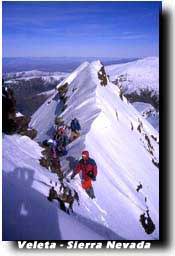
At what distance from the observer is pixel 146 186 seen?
304 cm

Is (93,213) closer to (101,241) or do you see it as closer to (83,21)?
(101,241)

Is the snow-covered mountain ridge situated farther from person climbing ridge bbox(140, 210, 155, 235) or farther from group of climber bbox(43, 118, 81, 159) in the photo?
person climbing ridge bbox(140, 210, 155, 235)

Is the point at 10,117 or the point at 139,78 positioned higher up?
the point at 139,78

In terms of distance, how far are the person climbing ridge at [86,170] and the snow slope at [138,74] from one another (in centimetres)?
45

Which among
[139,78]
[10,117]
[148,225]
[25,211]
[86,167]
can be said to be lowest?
[148,225]

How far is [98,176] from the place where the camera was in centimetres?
300

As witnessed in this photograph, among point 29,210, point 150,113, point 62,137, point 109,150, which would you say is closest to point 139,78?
point 150,113

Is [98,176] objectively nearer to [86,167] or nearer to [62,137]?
[86,167]

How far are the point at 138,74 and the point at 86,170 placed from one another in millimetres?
606

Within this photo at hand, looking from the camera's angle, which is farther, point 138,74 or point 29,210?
point 138,74

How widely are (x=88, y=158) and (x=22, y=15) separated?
0.85m

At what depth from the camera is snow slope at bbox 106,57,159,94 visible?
304 cm

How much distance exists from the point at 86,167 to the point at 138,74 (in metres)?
0.59

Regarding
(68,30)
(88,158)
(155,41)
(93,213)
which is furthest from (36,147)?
(155,41)
